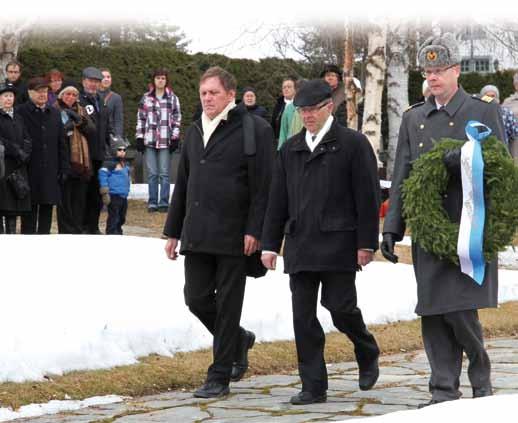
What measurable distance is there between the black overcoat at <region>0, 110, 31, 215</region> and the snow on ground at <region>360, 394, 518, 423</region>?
29.1 ft

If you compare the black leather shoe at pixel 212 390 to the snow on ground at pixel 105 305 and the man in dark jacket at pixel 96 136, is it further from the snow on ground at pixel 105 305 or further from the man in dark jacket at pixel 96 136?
the man in dark jacket at pixel 96 136

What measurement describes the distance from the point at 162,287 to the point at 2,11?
12062 millimetres

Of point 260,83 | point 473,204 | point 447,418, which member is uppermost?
point 260,83

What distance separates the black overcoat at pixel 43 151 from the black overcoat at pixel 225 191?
225 inches

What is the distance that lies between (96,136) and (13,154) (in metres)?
1.97

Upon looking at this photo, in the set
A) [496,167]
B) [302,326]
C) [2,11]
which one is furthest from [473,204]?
[2,11]

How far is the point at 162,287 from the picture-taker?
421 inches

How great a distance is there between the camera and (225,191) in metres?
8.54

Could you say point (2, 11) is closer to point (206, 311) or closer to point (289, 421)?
point (206, 311)

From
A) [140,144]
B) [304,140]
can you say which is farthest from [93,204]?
[304,140]

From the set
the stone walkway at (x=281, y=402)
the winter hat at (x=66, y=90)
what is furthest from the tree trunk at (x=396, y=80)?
the stone walkway at (x=281, y=402)

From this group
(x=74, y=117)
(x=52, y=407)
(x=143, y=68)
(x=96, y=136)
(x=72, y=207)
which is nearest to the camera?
(x=52, y=407)

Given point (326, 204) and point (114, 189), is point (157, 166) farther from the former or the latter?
point (326, 204)

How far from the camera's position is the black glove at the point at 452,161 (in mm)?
7238
